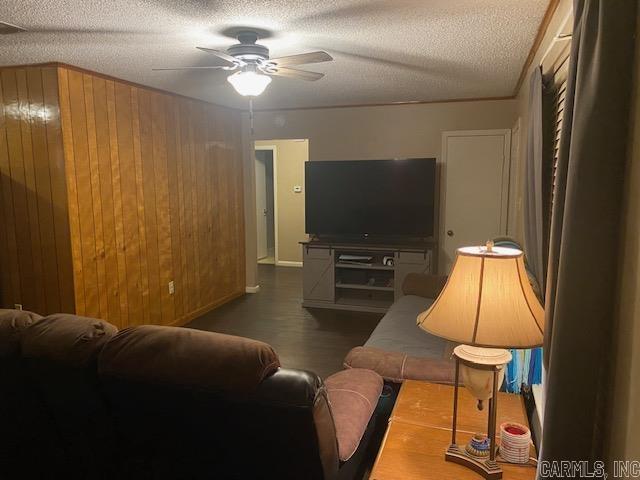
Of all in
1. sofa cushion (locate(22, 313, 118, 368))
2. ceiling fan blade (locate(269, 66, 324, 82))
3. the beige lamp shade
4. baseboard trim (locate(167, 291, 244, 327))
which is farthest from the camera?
baseboard trim (locate(167, 291, 244, 327))

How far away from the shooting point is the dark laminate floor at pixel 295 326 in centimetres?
400

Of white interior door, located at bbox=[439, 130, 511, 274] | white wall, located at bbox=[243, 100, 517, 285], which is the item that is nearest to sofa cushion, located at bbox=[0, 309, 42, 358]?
white wall, located at bbox=[243, 100, 517, 285]

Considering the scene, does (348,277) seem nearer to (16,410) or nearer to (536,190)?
(536,190)

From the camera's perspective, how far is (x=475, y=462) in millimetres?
1446

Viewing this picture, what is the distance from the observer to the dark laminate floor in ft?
13.1

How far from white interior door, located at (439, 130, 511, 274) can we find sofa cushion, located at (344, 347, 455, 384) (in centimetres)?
321

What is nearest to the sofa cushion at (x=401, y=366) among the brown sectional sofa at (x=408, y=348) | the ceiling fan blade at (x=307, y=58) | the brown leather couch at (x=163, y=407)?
the brown sectional sofa at (x=408, y=348)

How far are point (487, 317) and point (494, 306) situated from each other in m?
0.04

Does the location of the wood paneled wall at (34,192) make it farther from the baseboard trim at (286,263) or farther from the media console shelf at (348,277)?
the baseboard trim at (286,263)

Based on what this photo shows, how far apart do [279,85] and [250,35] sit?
1593 millimetres

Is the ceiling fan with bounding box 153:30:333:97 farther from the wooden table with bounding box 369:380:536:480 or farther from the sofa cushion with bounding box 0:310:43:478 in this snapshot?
the wooden table with bounding box 369:380:536:480

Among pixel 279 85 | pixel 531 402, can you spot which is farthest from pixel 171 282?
pixel 531 402

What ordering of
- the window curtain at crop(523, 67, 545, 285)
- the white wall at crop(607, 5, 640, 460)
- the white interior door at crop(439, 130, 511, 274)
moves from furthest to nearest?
the white interior door at crop(439, 130, 511, 274) < the window curtain at crop(523, 67, 545, 285) < the white wall at crop(607, 5, 640, 460)

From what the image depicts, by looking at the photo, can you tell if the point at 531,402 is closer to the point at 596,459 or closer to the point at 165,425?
the point at 596,459
